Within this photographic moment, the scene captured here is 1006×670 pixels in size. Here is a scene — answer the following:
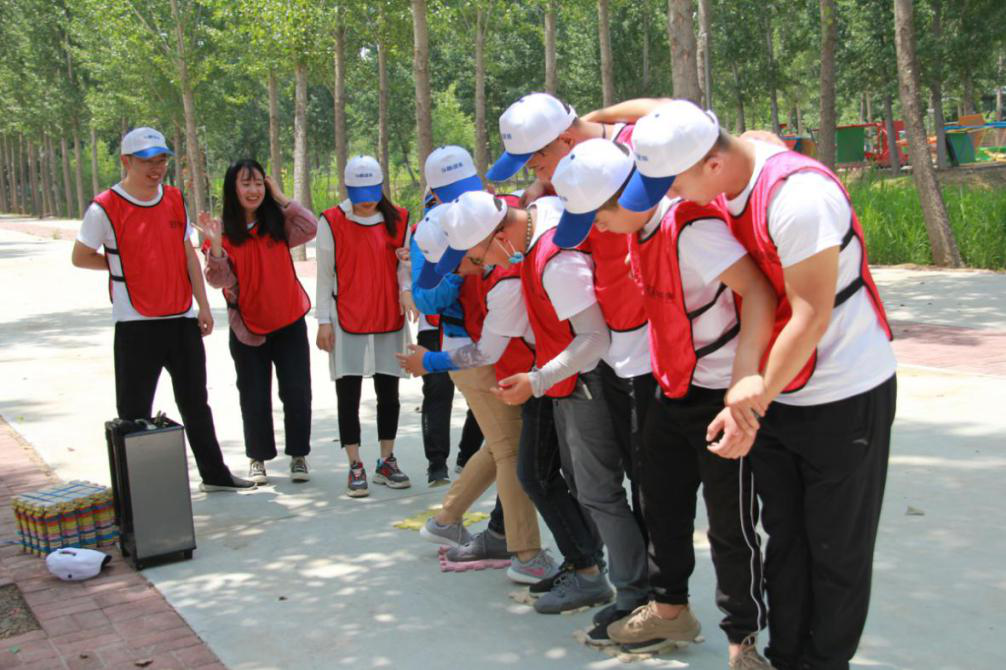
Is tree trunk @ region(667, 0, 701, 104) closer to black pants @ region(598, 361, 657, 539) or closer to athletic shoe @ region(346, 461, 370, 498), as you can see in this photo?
athletic shoe @ region(346, 461, 370, 498)

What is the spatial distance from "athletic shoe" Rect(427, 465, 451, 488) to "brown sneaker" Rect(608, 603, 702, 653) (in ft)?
8.03

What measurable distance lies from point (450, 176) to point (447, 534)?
1576 mm

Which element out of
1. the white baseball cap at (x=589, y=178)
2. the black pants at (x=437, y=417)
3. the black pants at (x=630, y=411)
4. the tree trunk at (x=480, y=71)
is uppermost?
the tree trunk at (x=480, y=71)

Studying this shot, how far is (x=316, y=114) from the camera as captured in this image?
185 ft

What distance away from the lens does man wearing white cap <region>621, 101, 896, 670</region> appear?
266cm

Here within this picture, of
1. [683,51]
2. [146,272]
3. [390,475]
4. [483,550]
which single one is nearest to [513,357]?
[483,550]

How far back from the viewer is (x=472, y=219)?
366 centimetres

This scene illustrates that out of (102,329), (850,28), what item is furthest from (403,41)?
(850,28)

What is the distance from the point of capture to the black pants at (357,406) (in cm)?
598

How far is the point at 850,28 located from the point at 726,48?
727 cm

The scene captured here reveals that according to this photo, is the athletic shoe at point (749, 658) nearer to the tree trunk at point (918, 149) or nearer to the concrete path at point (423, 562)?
the concrete path at point (423, 562)

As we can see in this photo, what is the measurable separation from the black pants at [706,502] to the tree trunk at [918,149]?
35.0ft

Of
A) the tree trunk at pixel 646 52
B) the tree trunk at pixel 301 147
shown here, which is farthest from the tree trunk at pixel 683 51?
the tree trunk at pixel 646 52

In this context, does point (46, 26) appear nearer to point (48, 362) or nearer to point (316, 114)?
point (316, 114)
